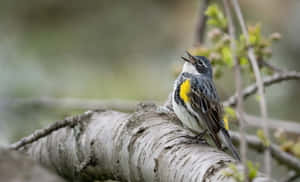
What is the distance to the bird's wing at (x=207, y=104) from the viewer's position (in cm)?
432

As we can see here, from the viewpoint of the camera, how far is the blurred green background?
29.5 ft

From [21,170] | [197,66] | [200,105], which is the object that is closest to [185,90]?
[200,105]

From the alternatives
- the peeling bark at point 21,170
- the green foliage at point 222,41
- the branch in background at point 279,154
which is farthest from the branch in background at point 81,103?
the peeling bark at point 21,170

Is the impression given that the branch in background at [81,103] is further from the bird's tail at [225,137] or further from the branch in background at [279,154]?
the branch in background at [279,154]

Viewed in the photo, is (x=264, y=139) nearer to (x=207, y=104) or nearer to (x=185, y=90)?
(x=207, y=104)

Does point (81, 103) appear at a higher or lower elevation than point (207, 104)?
lower

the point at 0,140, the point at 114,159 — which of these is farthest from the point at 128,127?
the point at 0,140

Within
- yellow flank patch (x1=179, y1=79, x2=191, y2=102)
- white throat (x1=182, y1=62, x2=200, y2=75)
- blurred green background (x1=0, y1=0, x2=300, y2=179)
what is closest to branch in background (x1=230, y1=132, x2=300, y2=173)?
yellow flank patch (x1=179, y1=79, x2=191, y2=102)

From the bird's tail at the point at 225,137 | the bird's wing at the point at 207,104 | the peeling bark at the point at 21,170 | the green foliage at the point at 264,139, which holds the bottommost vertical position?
the bird's tail at the point at 225,137

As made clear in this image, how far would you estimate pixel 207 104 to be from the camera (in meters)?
4.59

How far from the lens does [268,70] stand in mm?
4266

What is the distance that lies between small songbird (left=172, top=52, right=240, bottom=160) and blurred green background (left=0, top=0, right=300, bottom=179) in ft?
12.2

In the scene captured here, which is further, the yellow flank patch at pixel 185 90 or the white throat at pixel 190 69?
the white throat at pixel 190 69

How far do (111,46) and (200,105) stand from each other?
19.5ft
